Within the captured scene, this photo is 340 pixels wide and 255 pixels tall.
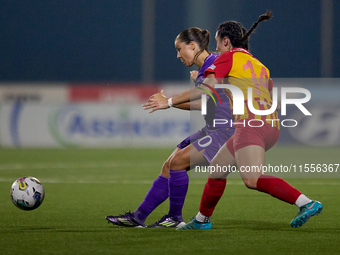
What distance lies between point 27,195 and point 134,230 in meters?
1.22

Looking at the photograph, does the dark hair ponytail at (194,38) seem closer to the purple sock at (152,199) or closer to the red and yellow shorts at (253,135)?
the red and yellow shorts at (253,135)

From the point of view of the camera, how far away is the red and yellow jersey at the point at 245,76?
4.64 m

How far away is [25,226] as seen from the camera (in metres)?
5.43

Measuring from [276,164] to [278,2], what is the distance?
40.8ft

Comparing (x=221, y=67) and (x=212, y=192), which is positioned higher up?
(x=221, y=67)

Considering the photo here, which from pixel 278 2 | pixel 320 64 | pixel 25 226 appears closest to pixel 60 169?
pixel 25 226

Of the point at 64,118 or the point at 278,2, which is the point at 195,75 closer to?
the point at 64,118

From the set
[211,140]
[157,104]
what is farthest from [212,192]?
[157,104]

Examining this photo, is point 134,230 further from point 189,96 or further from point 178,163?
point 189,96

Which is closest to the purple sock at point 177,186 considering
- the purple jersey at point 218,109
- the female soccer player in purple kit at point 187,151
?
the female soccer player in purple kit at point 187,151

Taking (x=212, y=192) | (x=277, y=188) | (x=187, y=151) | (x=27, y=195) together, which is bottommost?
(x=27, y=195)

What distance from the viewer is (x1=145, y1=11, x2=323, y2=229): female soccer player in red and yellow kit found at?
14.8ft

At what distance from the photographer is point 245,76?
15.4 ft

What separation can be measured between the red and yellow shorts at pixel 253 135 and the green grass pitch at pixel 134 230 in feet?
2.46
